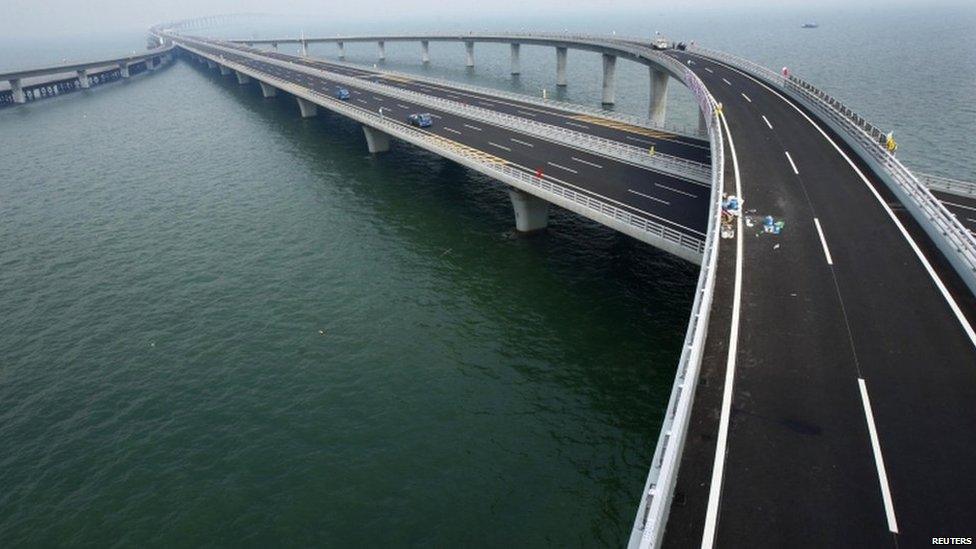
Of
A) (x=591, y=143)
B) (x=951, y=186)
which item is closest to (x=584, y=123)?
(x=591, y=143)

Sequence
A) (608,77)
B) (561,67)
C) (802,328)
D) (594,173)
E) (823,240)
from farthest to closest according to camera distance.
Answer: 1. (561,67)
2. (608,77)
3. (594,173)
4. (823,240)
5. (802,328)

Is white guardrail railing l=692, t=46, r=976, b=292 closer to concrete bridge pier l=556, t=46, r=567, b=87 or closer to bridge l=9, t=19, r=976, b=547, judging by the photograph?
bridge l=9, t=19, r=976, b=547

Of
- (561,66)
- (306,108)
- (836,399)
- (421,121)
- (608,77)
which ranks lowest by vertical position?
(836,399)

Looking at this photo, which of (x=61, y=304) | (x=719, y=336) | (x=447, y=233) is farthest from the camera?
(x=447, y=233)

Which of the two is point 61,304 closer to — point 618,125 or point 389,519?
point 389,519

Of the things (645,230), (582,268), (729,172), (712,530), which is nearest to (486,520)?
(712,530)

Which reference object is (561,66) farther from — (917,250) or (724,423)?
(724,423)
